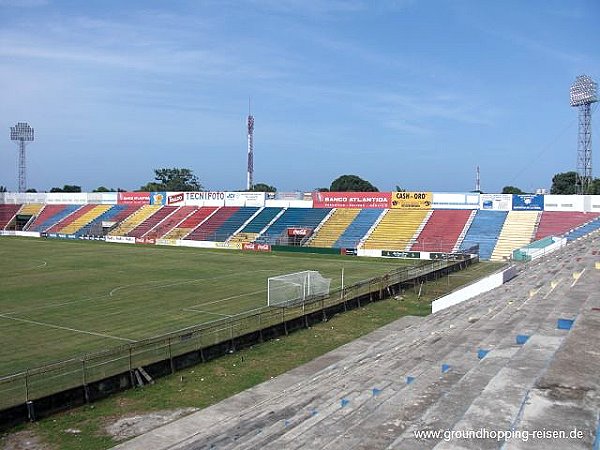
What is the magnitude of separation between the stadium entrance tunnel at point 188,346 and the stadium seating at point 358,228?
31920mm

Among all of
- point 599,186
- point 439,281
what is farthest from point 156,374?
point 599,186

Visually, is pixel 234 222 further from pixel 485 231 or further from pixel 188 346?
pixel 188 346

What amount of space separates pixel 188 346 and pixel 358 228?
53581mm

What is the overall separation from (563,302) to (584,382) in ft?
34.8

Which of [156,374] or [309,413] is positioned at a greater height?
[309,413]

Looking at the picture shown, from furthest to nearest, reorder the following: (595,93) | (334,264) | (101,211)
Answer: (101,211) → (595,93) → (334,264)

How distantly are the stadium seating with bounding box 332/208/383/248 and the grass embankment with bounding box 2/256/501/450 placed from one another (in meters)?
38.2

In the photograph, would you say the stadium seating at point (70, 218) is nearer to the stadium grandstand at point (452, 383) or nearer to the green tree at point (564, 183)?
the stadium grandstand at point (452, 383)

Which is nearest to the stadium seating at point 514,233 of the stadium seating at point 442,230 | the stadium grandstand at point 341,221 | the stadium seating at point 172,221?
the stadium grandstand at point 341,221

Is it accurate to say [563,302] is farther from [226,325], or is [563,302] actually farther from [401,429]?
[226,325]

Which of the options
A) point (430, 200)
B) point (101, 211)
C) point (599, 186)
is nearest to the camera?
point (430, 200)

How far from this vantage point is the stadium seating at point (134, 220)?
291ft

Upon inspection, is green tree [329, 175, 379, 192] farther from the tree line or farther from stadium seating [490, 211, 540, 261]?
stadium seating [490, 211, 540, 261]

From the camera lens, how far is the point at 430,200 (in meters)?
76.0
